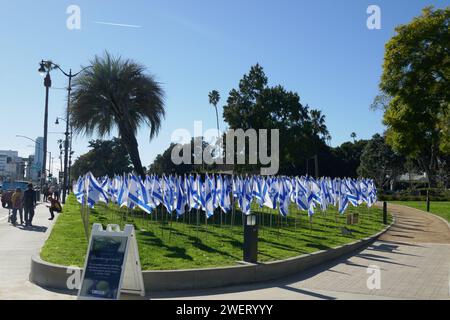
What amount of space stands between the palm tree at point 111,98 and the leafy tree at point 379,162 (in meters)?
56.4

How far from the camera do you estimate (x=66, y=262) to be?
10.3 meters

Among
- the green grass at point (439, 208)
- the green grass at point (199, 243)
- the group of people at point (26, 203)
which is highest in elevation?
the group of people at point (26, 203)

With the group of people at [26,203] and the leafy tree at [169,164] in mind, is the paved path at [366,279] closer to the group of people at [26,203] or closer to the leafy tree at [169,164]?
the group of people at [26,203]

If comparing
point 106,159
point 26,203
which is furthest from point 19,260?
point 106,159

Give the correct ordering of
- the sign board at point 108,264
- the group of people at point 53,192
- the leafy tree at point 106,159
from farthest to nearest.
A: the leafy tree at point 106,159
the group of people at point 53,192
the sign board at point 108,264

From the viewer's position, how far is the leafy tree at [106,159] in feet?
318

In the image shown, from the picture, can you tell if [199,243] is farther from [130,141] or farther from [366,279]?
[130,141]

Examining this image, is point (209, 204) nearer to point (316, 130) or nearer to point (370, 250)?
point (370, 250)

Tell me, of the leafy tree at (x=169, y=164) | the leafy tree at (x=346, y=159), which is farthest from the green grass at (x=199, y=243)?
the leafy tree at (x=346, y=159)

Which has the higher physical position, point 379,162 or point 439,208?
point 379,162

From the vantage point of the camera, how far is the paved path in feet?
29.4

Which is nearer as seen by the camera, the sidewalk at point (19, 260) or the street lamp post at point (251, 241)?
the sidewalk at point (19, 260)

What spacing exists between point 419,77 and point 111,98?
18.2 meters

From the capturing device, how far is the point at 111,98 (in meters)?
31.2
